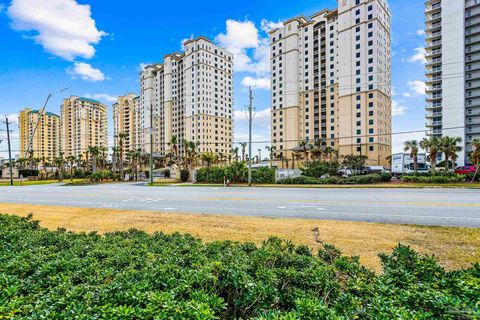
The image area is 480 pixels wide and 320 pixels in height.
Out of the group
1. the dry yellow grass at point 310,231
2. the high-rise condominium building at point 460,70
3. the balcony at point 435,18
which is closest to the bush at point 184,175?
the dry yellow grass at point 310,231

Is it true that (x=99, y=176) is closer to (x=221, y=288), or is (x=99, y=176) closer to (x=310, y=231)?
(x=310, y=231)

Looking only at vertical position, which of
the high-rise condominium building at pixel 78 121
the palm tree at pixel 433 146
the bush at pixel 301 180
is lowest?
the bush at pixel 301 180

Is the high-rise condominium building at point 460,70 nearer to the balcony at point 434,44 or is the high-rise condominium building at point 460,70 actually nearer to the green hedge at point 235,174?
the balcony at point 434,44

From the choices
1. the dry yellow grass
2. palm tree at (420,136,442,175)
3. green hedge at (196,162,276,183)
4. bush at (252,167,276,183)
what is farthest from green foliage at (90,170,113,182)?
palm tree at (420,136,442,175)

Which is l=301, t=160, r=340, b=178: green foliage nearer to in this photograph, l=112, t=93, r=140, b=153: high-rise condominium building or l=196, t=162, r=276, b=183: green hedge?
l=196, t=162, r=276, b=183: green hedge

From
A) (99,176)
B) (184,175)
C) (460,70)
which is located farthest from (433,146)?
(99,176)

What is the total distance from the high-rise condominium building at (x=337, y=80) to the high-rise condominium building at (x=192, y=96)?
104 feet

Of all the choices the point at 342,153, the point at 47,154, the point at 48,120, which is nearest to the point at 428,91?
the point at 342,153

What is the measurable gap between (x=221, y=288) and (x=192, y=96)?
376ft

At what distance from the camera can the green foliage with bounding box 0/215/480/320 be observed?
7.25ft

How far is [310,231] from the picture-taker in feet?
24.9

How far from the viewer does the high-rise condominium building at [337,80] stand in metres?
70.4

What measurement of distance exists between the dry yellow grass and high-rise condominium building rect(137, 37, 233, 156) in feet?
317

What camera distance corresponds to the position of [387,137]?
7406 centimetres
